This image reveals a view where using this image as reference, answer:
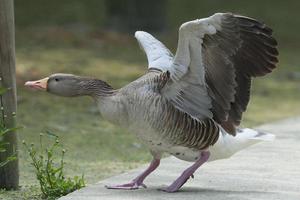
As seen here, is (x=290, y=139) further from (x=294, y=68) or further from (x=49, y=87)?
(x=294, y=68)

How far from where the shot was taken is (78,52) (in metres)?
14.8

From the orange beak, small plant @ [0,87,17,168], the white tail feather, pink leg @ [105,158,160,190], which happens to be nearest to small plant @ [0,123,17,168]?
small plant @ [0,87,17,168]

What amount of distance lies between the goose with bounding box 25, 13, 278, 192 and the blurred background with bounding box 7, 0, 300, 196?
1.14m

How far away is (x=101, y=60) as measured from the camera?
14227 mm

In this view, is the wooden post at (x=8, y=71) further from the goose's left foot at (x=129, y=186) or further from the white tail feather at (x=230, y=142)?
the white tail feather at (x=230, y=142)

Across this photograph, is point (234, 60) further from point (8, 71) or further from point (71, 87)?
point (8, 71)

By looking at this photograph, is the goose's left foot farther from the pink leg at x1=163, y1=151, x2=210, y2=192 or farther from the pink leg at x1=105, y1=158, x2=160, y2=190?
the pink leg at x1=163, y1=151, x2=210, y2=192

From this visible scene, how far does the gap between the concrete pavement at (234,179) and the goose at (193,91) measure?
19cm

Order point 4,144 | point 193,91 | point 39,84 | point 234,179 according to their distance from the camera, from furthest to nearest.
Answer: point 234,179, point 4,144, point 193,91, point 39,84

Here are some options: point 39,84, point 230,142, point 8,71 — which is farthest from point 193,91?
point 8,71

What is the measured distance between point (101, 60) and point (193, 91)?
8.41 meters

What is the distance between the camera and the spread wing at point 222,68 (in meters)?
5.75

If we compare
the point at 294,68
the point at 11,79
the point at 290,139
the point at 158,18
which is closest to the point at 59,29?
the point at 158,18

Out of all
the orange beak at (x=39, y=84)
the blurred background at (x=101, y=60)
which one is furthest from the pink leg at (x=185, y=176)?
the blurred background at (x=101, y=60)
